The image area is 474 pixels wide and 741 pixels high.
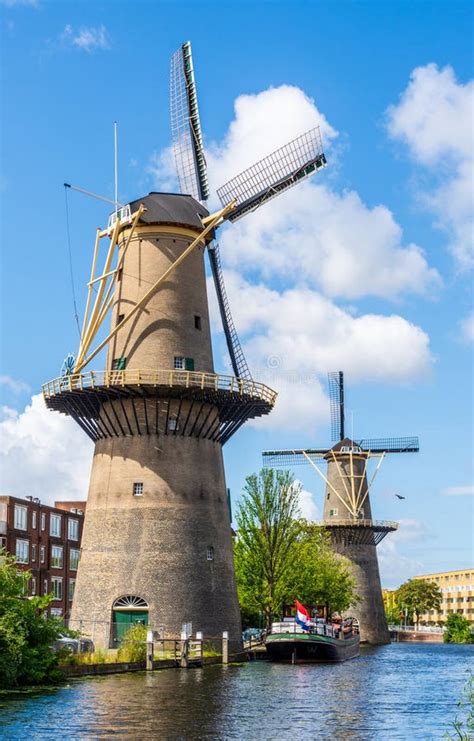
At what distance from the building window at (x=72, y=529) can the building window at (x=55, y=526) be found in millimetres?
2036

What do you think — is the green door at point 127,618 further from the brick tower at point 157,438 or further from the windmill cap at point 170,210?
the windmill cap at point 170,210

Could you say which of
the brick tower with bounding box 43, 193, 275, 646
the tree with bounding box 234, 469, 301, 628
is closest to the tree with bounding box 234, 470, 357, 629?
the tree with bounding box 234, 469, 301, 628

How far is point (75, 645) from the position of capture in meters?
40.3

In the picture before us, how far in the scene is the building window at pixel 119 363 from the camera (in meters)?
46.9

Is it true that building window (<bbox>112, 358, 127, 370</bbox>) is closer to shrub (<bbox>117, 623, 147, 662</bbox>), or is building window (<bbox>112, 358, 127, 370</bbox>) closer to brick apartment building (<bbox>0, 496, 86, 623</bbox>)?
shrub (<bbox>117, 623, 147, 662</bbox>)

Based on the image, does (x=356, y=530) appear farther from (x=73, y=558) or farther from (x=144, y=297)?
(x=144, y=297)

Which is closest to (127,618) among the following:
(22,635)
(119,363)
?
(119,363)

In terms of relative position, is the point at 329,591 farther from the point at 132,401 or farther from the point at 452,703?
the point at 452,703

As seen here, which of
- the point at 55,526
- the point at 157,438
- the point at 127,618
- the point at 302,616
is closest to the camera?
the point at 127,618

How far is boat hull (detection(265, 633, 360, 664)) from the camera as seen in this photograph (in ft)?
166

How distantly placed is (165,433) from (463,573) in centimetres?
13148

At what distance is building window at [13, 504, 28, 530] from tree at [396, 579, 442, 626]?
92.0 metres

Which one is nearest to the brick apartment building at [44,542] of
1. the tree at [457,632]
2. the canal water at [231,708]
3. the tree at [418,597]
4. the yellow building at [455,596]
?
the canal water at [231,708]

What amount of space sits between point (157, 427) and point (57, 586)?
120ft
